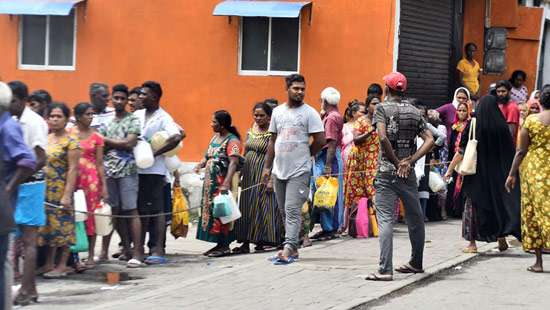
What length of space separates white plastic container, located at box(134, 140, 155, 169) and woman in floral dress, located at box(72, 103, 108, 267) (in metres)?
0.54

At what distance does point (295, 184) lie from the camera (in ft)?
Answer: 37.7

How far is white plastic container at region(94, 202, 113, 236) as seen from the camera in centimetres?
1141

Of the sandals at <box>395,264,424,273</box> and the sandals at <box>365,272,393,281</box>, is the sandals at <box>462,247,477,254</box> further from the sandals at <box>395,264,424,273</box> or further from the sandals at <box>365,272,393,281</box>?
the sandals at <box>365,272,393,281</box>

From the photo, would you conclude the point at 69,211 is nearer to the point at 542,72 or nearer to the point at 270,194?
the point at 270,194

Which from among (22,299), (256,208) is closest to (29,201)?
(22,299)

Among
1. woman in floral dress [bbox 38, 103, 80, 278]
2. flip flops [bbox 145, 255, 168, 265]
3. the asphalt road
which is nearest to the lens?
the asphalt road

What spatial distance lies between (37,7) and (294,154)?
8.24m

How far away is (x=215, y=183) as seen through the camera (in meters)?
12.8

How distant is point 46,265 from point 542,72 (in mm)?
15885

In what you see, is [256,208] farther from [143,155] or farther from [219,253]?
[143,155]

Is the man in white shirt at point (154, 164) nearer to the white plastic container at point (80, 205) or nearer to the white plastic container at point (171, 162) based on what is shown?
the white plastic container at point (171, 162)

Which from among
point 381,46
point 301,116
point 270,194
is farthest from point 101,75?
point 301,116

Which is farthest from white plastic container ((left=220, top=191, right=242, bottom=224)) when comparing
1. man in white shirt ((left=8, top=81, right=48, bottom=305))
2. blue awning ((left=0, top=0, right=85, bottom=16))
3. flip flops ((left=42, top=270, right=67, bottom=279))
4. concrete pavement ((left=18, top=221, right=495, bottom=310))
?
blue awning ((left=0, top=0, right=85, bottom=16))

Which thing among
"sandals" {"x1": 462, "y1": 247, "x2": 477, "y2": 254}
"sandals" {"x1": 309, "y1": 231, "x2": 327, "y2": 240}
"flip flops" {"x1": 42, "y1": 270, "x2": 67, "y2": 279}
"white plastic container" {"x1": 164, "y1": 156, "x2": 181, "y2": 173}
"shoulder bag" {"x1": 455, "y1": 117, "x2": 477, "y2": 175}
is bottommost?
"flip flops" {"x1": 42, "y1": 270, "x2": 67, "y2": 279}
